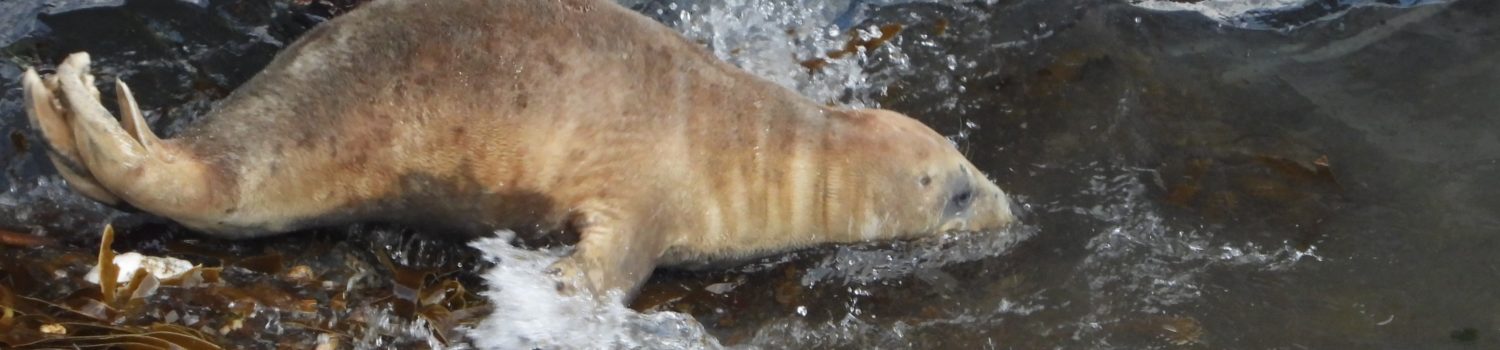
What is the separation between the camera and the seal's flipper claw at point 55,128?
11.2 ft

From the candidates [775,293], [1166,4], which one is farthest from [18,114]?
[1166,4]

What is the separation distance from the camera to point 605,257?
3.81m

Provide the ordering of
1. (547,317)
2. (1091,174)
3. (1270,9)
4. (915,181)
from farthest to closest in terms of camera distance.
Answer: (1270,9) → (1091,174) → (915,181) → (547,317)

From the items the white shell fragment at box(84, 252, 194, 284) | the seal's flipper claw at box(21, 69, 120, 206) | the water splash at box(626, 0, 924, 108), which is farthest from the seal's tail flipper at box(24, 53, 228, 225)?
the water splash at box(626, 0, 924, 108)

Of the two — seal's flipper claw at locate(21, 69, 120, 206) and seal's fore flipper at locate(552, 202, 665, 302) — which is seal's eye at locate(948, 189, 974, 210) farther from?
seal's flipper claw at locate(21, 69, 120, 206)

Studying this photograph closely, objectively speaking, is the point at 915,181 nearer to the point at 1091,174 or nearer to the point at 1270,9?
the point at 1091,174

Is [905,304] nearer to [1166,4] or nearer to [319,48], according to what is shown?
[319,48]

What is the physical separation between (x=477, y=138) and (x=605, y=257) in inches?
18.5

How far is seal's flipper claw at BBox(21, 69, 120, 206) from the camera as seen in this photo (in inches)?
134

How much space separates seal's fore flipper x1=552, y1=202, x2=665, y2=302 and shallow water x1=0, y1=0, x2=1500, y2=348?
0.31 feet

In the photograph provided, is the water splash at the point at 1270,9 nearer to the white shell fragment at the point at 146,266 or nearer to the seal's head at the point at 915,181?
the seal's head at the point at 915,181

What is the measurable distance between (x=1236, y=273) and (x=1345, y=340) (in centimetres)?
44

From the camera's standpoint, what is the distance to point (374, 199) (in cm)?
378

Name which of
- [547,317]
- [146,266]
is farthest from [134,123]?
[547,317]
